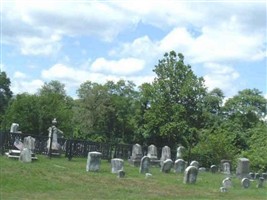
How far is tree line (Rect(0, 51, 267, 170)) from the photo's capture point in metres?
41.3

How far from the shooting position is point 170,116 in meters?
48.2

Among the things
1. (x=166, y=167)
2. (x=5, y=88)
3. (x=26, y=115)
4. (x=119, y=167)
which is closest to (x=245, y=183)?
(x=166, y=167)

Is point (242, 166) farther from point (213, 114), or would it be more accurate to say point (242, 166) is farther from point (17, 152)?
point (213, 114)

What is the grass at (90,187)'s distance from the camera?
643 inches

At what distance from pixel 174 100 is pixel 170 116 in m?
1.80

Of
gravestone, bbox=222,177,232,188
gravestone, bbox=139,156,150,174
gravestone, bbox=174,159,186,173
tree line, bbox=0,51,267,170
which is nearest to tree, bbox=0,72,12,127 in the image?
tree line, bbox=0,51,267,170

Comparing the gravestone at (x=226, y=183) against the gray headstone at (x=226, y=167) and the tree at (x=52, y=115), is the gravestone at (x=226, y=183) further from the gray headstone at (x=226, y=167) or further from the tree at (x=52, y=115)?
the tree at (x=52, y=115)

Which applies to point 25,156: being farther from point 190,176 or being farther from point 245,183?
point 245,183

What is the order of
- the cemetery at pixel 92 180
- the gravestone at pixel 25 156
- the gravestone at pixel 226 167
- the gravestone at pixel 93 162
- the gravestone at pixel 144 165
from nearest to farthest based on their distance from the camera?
1. the cemetery at pixel 92 180
2. the gravestone at pixel 93 162
3. the gravestone at pixel 25 156
4. the gravestone at pixel 144 165
5. the gravestone at pixel 226 167

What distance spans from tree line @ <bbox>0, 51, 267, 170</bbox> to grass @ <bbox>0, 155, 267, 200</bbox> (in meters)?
16.0

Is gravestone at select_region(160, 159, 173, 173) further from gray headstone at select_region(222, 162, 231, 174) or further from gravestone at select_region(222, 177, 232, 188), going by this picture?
gray headstone at select_region(222, 162, 231, 174)

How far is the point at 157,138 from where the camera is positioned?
2078 inches

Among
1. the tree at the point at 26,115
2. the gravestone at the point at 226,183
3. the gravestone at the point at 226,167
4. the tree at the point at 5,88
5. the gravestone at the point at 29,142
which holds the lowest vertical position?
the gravestone at the point at 226,183

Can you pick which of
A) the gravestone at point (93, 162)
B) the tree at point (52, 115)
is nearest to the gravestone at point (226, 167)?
the gravestone at point (93, 162)
